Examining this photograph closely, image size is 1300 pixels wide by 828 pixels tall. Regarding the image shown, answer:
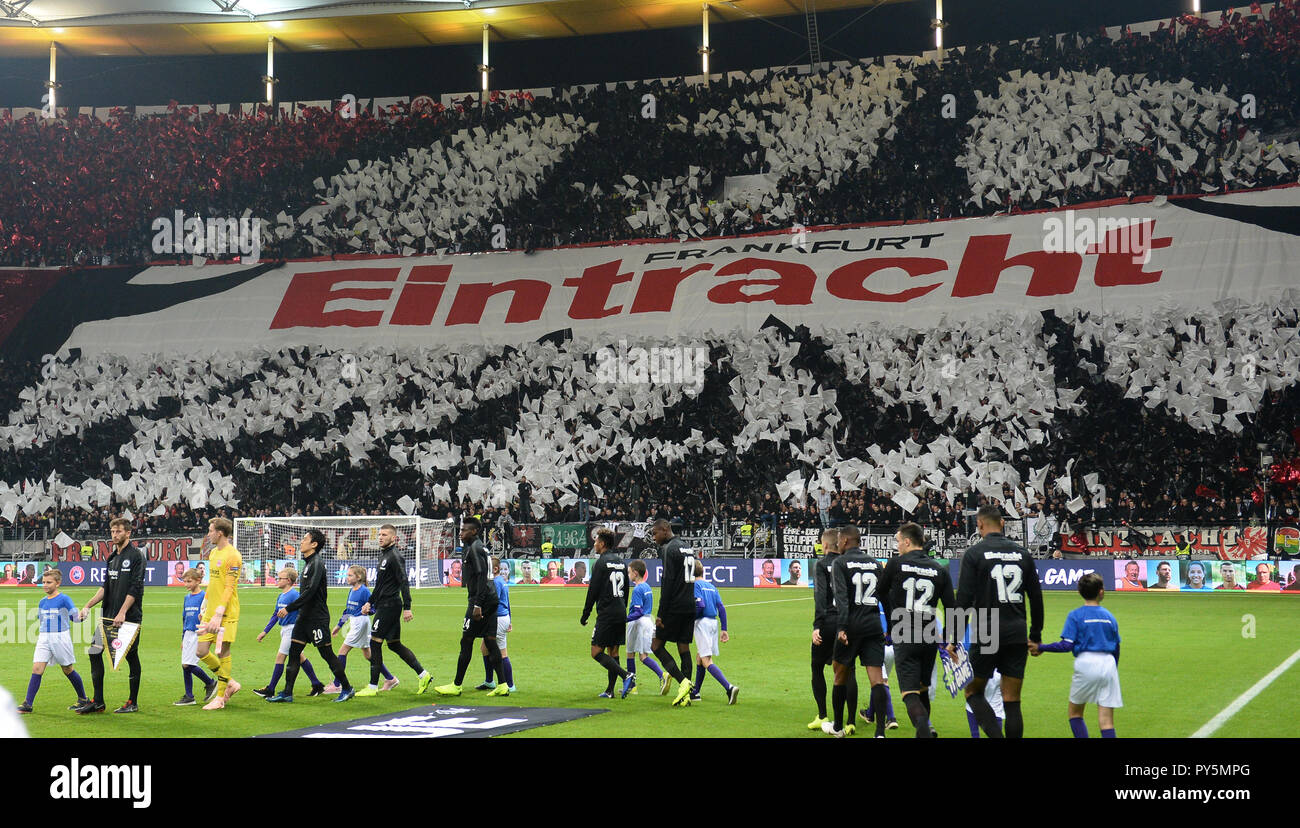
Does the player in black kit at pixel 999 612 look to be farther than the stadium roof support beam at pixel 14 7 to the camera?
No

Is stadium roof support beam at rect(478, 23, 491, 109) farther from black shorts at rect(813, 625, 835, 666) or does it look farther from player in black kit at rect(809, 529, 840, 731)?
black shorts at rect(813, 625, 835, 666)

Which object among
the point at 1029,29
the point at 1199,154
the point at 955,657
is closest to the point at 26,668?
the point at 955,657

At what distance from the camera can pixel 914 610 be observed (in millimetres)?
10602

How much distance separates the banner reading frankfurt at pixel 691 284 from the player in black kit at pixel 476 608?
92.9ft

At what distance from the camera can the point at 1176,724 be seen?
1271 cm

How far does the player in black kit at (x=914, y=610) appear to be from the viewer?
10.6m

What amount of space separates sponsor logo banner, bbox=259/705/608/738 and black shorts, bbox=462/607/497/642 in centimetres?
127

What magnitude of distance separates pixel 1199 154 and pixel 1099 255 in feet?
15.6

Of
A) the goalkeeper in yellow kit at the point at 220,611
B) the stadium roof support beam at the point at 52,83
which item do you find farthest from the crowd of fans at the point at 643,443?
the goalkeeper in yellow kit at the point at 220,611

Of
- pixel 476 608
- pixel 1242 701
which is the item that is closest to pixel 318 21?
pixel 476 608

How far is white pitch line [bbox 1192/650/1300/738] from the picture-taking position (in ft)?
40.2

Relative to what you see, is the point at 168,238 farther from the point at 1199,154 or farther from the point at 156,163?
the point at 1199,154

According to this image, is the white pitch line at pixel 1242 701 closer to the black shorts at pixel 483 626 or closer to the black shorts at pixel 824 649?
the black shorts at pixel 824 649

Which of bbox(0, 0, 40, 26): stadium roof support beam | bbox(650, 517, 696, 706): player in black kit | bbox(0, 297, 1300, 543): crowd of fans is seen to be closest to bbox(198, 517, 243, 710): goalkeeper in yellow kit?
bbox(650, 517, 696, 706): player in black kit
